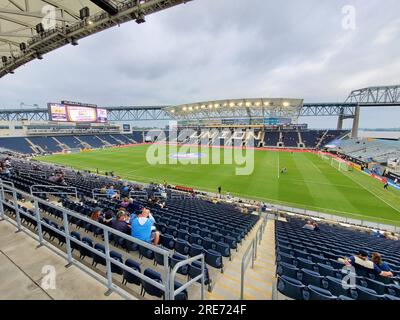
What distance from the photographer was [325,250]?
7.39m

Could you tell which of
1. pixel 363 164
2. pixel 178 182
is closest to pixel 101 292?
pixel 178 182

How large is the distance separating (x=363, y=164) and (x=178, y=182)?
1274 inches

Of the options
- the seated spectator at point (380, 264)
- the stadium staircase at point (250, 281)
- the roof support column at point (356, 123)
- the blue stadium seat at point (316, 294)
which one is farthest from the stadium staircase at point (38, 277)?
the roof support column at point (356, 123)

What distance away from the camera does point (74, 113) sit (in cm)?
5622

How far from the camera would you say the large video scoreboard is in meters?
51.5

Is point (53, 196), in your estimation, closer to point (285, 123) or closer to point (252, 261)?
point (252, 261)

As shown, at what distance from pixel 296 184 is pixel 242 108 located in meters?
44.3

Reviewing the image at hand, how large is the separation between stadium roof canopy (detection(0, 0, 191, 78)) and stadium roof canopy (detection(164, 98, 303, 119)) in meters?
52.0

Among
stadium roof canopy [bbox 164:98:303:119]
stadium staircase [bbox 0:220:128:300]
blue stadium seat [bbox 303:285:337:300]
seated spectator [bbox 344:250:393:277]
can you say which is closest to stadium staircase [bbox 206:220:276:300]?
blue stadium seat [bbox 303:285:337:300]

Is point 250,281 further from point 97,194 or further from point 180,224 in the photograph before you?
point 97,194

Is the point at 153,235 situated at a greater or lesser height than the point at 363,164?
greater

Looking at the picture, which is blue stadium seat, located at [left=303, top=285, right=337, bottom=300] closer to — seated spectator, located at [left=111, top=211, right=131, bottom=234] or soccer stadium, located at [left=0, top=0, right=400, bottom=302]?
soccer stadium, located at [left=0, top=0, right=400, bottom=302]

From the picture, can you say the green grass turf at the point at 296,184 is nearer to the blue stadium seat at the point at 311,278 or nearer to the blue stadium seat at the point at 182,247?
the blue stadium seat at the point at 311,278
